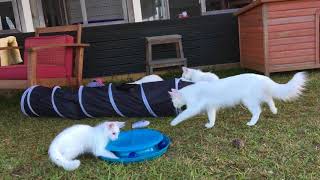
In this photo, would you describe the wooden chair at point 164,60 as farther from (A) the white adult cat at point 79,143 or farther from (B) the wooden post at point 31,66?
(A) the white adult cat at point 79,143

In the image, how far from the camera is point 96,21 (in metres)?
7.18

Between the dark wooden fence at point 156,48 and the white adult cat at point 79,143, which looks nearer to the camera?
the white adult cat at point 79,143

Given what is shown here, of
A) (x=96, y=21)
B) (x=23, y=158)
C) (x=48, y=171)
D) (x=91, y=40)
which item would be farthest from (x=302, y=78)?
(x=96, y=21)

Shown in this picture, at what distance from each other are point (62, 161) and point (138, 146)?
0.51 m

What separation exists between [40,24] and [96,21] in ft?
3.49

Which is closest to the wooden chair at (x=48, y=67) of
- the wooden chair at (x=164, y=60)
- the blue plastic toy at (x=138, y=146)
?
the wooden chair at (x=164, y=60)

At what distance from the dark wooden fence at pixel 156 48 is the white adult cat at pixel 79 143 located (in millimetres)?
3757

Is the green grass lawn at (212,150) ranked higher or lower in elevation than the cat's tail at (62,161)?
lower

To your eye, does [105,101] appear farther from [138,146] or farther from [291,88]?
[291,88]

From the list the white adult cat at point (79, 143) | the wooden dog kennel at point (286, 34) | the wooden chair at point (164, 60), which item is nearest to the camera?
the white adult cat at point (79, 143)

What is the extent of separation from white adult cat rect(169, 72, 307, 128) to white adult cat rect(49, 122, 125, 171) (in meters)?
0.78

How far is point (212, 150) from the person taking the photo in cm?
261

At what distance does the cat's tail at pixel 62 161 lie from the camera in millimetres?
2361

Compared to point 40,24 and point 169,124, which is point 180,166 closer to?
point 169,124
